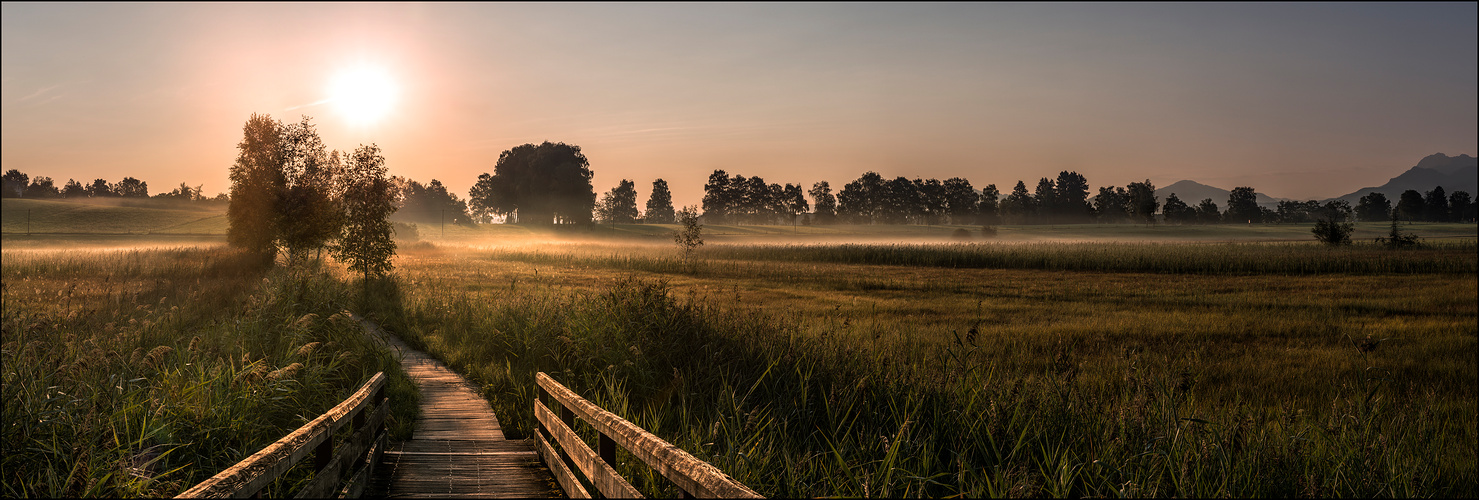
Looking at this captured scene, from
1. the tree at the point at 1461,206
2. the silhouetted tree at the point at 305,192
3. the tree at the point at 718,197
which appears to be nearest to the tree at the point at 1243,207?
the tree at the point at 1461,206

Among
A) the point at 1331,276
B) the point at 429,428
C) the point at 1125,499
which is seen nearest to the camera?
the point at 1125,499

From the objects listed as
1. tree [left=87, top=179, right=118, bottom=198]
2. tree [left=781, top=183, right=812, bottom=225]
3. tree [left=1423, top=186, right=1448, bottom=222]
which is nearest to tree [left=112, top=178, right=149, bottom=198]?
tree [left=87, top=179, right=118, bottom=198]

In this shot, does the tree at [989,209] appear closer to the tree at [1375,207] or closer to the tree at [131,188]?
the tree at [1375,207]

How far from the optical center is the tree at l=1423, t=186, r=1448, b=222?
13189cm

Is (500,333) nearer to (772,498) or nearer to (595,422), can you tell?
(595,422)

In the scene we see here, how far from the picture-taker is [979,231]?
137 meters

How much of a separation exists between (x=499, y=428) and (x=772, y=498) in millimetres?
4701

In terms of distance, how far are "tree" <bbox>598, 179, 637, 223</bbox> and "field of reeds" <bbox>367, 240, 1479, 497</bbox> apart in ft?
486

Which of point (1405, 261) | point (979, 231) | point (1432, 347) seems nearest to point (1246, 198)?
point (979, 231)

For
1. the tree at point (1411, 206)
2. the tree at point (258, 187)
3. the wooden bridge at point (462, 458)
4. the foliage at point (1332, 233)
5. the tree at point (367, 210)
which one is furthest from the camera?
the tree at point (1411, 206)

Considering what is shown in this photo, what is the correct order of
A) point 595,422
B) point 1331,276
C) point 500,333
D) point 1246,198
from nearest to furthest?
→ point 595,422 < point 500,333 < point 1331,276 < point 1246,198

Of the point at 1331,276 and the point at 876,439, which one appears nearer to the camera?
the point at 876,439

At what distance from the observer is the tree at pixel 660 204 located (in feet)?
596

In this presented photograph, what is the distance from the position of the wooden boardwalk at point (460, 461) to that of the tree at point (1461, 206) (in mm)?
180872
